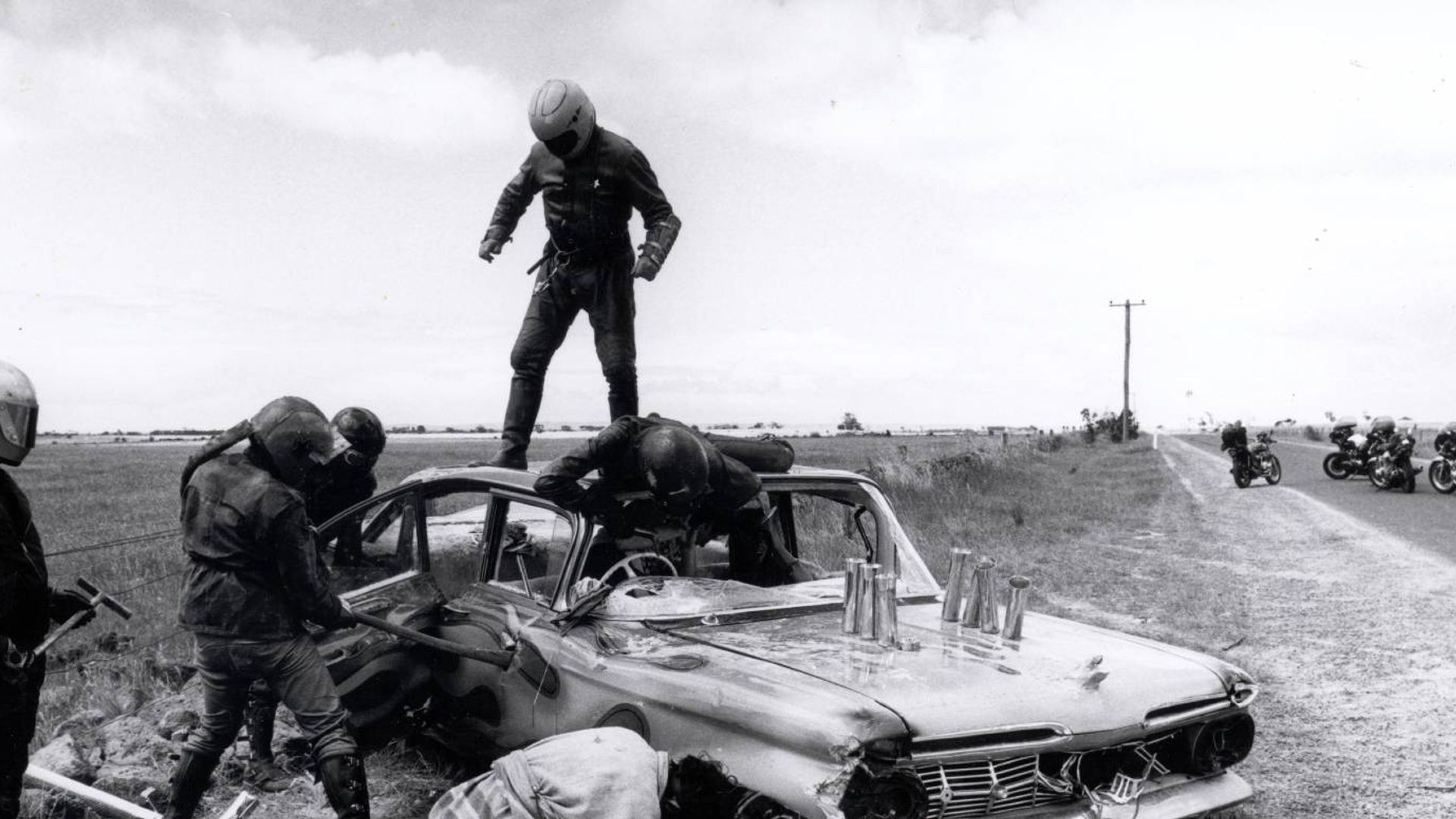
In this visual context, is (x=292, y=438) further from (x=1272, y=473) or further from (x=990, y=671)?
(x=1272, y=473)

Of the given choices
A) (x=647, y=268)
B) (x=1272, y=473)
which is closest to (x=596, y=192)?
(x=647, y=268)

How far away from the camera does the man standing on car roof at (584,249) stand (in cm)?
597

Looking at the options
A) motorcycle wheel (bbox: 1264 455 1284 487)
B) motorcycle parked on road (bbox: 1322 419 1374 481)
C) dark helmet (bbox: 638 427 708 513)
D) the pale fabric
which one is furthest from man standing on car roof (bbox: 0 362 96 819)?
motorcycle parked on road (bbox: 1322 419 1374 481)

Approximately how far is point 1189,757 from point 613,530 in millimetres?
2037

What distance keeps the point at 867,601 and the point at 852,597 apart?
2.8 inches

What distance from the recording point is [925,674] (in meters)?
3.25

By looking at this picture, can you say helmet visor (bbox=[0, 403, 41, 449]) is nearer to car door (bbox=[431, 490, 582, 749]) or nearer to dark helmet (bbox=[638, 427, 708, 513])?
car door (bbox=[431, 490, 582, 749])

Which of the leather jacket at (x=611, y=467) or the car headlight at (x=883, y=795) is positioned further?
the leather jacket at (x=611, y=467)

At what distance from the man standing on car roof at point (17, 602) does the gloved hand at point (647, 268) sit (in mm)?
2975

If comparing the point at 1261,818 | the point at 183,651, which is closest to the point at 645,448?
the point at 1261,818

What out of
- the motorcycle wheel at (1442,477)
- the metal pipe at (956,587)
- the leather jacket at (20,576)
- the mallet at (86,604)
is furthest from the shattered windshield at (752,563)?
the motorcycle wheel at (1442,477)

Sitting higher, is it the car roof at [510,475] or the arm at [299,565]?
the car roof at [510,475]

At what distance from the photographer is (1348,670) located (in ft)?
23.5

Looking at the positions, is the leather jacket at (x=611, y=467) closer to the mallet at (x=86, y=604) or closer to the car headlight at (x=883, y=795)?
the mallet at (x=86, y=604)
